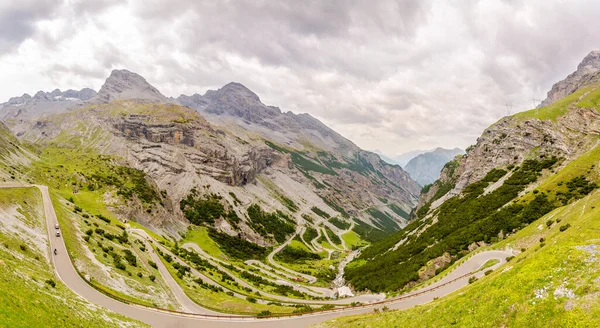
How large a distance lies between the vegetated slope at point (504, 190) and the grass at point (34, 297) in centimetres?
5811

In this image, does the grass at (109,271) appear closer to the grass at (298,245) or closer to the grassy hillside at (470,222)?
the grassy hillside at (470,222)

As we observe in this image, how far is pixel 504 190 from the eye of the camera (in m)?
84.6

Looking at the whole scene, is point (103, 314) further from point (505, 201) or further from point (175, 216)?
point (175, 216)

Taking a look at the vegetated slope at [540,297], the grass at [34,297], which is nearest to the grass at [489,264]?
the vegetated slope at [540,297]

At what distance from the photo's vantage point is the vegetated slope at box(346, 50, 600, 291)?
6475 centimetres

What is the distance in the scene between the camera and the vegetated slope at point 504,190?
64750 millimetres

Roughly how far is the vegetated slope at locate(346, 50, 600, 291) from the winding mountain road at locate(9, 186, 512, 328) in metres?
14.1

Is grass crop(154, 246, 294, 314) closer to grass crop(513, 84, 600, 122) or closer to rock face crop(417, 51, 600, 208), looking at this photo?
rock face crop(417, 51, 600, 208)

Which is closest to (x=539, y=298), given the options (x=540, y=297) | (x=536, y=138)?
(x=540, y=297)

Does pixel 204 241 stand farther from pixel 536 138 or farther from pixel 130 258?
pixel 536 138

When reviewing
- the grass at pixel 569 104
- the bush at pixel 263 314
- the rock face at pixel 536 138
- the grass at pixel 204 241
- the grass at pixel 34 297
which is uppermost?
the grass at pixel 569 104

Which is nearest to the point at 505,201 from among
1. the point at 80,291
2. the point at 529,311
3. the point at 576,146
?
the point at 576,146

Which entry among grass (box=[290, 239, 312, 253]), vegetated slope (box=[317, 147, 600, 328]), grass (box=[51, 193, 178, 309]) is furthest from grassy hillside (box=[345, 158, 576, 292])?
grass (box=[290, 239, 312, 253])

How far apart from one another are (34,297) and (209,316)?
25412mm
